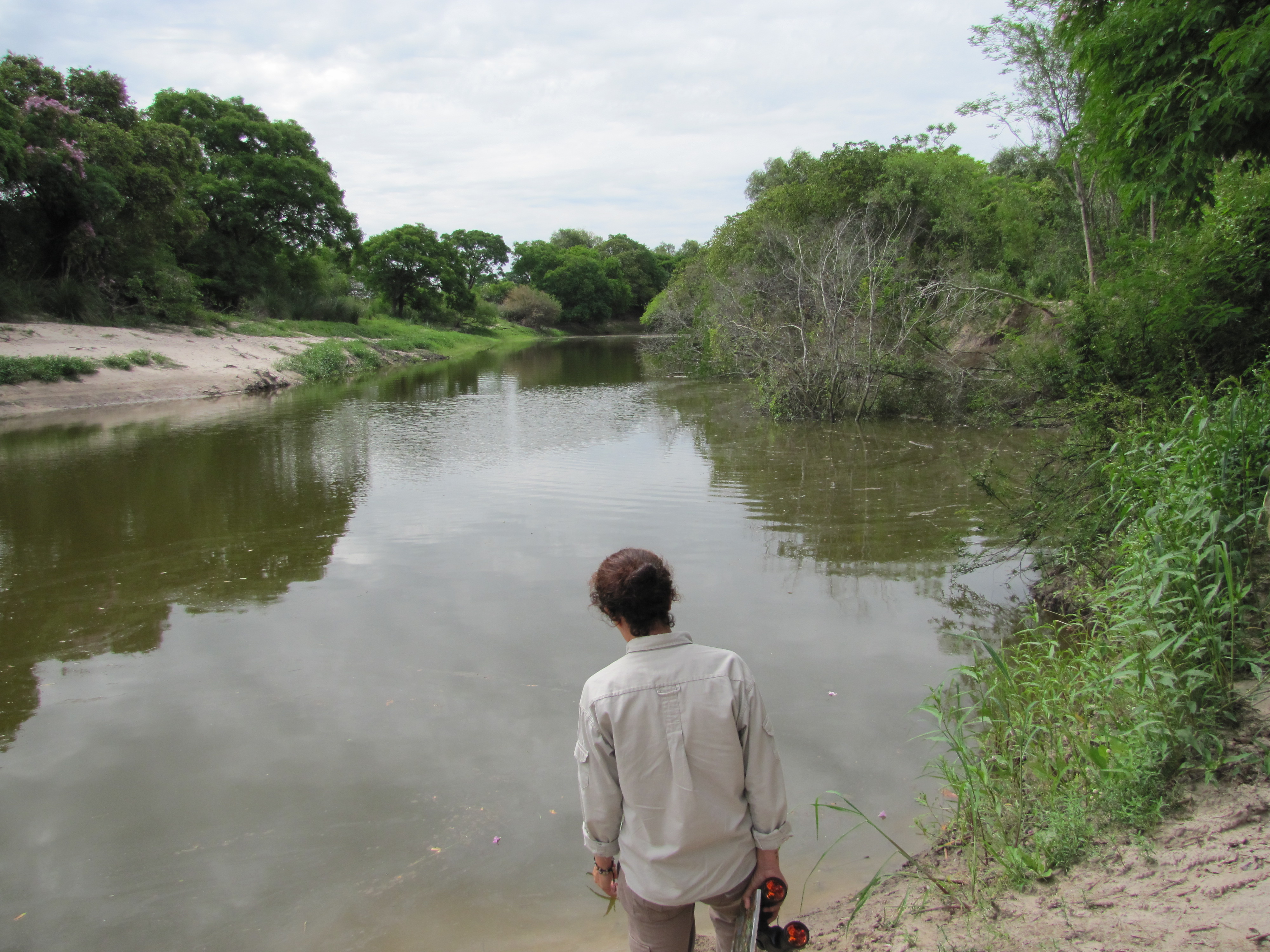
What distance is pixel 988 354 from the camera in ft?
50.2

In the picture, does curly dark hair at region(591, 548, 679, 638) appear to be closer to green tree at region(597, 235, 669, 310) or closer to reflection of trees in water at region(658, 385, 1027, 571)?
reflection of trees in water at region(658, 385, 1027, 571)

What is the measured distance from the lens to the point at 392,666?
17.7ft

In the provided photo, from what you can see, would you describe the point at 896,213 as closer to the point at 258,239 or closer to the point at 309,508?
the point at 309,508

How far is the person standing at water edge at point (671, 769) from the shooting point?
2.04m

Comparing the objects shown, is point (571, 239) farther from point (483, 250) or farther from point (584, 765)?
A: point (584, 765)

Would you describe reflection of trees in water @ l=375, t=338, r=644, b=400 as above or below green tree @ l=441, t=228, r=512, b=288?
below

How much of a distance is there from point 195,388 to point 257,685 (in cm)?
1863

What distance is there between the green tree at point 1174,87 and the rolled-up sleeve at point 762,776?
435 centimetres

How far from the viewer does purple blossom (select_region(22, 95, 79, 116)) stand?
69.2 feet

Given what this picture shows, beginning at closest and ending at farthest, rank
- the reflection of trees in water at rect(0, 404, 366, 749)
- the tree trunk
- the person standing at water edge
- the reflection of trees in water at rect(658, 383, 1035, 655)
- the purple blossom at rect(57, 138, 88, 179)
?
the person standing at water edge → the reflection of trees in water at rect(0, 404, 366, 749) → the reflection of trees in water at rect(658, 383, 1035, 655) → the tree trunk → the purple blossom at rect(57, 138, 88, 179)

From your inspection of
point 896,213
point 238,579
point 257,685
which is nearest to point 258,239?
point 896,213

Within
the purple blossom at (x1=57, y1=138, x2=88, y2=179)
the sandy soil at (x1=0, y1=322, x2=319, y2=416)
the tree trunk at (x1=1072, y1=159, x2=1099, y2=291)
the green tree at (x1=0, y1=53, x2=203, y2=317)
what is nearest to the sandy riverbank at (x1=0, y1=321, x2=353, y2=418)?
the sandy soil at (x1=0, y1=322, x2=319, y2=416)

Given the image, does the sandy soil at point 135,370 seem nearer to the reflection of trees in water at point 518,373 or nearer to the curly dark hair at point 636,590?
the reflection of trees in water at point 518,373

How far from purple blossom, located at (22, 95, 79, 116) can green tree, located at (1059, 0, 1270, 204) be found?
25715 millimetres
